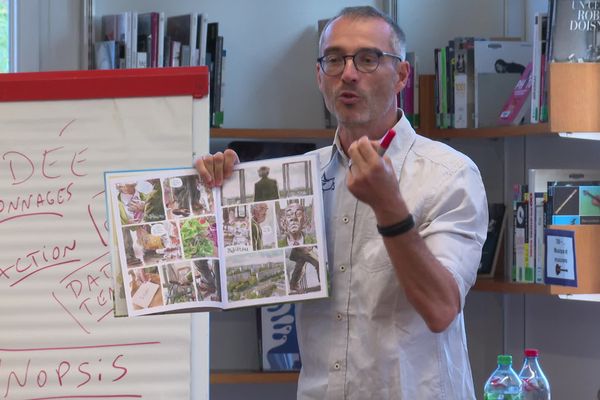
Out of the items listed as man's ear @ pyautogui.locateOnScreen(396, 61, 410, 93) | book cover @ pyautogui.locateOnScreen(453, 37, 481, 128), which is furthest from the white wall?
man's ear @ pyautogui.locateOnScreen(396, 61, 410, 93)

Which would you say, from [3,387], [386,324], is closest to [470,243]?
[386,324]

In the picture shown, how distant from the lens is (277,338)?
3391 mm

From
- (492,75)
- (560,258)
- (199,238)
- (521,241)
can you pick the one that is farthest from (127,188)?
(492,75)

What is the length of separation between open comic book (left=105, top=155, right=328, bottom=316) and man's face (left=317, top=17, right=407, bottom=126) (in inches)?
4.5

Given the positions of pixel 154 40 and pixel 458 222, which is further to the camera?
pixel 154 40

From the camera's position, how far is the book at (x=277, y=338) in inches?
133

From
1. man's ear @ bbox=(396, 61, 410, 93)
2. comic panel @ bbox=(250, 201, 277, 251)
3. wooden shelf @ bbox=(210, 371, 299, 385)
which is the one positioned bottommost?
wooden shelf @ bbox=(210, 371, 299, 385)

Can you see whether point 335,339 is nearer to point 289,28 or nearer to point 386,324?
point 386,324

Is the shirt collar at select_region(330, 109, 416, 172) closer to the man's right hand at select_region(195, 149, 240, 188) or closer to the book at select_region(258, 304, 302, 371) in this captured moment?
the man's right hand at select_region(195, 149, 240, 188)

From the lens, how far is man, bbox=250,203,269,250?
70.3 inches

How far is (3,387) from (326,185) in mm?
775

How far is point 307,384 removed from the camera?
181cm

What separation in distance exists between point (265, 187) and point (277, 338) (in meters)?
1.67

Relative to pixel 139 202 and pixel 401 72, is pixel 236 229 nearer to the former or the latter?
pixel 139 202
